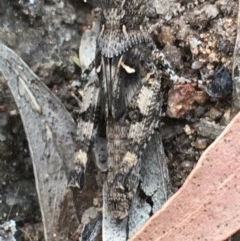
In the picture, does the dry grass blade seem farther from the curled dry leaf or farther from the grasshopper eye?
the curled dry leaf

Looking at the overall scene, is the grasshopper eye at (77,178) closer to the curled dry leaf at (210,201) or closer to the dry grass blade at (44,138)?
the dry grass blade at (44,138)

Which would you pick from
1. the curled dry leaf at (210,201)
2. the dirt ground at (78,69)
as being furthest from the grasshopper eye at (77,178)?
the curled dry leaf at (210,201)

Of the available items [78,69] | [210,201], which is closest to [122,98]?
[78,69]

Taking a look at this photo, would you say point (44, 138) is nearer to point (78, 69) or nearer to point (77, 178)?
point (77, 178)

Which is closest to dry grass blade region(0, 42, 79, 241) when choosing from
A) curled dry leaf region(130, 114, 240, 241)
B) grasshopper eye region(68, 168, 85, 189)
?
grasshopper eye region(68, 168, 85, 189)

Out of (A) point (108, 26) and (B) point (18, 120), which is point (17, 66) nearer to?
(B) point (18, 120)

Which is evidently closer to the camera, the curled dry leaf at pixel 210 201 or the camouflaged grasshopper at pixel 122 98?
the curled dry leaf at pixel 210 201
